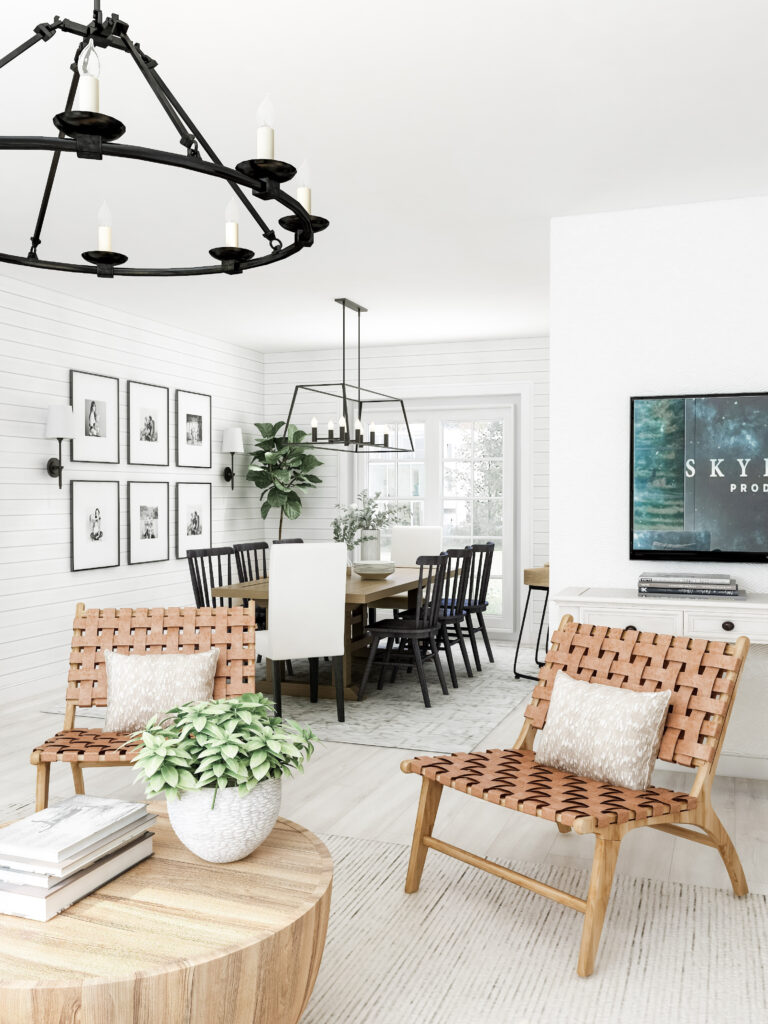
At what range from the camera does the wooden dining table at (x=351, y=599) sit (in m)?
5.29

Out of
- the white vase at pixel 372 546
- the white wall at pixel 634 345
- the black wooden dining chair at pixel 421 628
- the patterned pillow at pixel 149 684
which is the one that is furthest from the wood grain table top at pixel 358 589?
the patterned pillow at pixel 149 684

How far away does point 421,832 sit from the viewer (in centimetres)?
279

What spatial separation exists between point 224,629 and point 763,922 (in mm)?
2123

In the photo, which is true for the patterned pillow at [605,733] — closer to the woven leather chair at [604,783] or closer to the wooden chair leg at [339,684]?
the woven leather chair at [604,783]

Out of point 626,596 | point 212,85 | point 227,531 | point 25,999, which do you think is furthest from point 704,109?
point 227,531

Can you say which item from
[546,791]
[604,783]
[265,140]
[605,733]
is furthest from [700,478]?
[265,140]

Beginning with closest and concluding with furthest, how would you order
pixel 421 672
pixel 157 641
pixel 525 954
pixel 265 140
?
1. pixel 265 140
2. pixel 525 954
3. pixel 157 641
4. pixel 421 672

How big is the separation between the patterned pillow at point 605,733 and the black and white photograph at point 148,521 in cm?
414

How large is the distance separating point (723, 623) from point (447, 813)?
1364 mm

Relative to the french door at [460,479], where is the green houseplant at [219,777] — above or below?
below

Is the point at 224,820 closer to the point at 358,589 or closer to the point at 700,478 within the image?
the point at 700,478

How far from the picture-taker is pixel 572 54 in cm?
267

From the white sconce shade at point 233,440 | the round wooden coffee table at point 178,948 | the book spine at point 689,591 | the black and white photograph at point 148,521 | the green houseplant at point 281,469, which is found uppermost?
the white sconce shade at point 233,440

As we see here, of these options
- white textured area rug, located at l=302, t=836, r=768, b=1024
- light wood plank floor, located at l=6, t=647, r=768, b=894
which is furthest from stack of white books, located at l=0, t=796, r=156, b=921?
light wood plank floor, located at l=6, t=647, r=768, b=894
